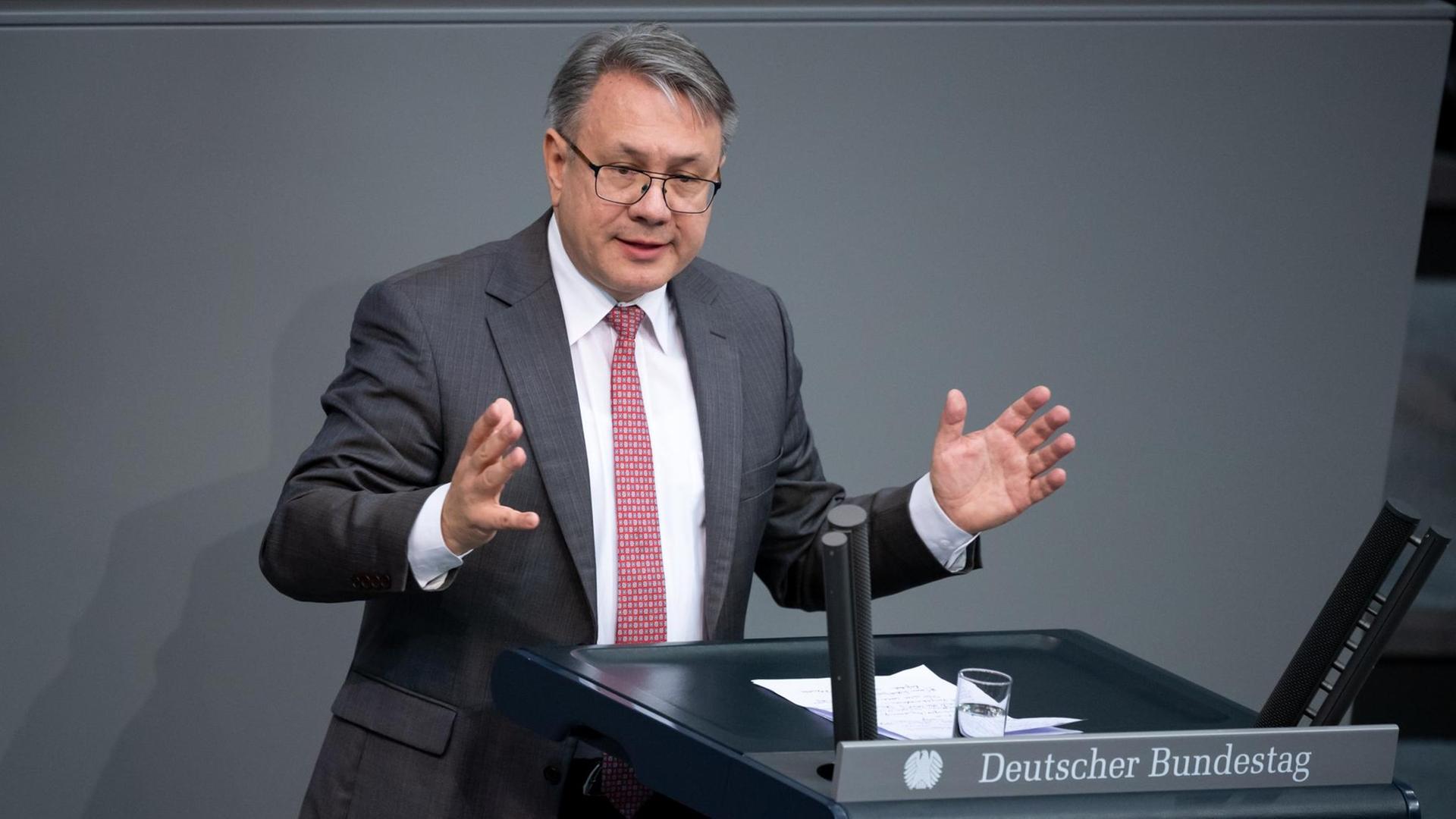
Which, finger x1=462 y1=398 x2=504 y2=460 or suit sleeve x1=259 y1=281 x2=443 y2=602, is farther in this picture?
suit sleeve x1=259 y1=281 x2=443 y2=602

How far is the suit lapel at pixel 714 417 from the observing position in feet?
Result: 6.87

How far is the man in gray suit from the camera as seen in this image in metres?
1.97

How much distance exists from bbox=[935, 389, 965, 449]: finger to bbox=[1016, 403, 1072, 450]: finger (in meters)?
0.08

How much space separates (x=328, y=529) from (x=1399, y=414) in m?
2.92

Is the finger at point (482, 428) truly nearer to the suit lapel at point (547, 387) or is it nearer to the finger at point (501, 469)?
the finger at point (501, 469)

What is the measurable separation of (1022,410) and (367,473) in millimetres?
811

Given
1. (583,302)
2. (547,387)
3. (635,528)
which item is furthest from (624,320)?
(635,528)

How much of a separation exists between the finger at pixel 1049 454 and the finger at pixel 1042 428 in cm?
1

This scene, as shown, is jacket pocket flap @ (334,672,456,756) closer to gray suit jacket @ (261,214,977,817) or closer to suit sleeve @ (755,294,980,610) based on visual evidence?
gray suit jacket @ (261,214,977,817)

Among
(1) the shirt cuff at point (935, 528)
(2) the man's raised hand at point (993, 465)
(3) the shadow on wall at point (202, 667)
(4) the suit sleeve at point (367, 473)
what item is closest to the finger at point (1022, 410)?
(2) the man's raised hand at point (993, 465)

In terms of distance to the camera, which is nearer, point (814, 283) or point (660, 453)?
point (660, 453)

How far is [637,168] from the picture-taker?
2064 mm

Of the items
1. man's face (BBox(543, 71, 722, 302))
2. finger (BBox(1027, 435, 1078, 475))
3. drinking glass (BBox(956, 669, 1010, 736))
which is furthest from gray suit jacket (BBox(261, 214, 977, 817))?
drinking glass (BBox(956, 669, 1010, 736))

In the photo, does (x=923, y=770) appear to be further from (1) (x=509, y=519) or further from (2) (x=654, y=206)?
(2) (x=654, y=206)
